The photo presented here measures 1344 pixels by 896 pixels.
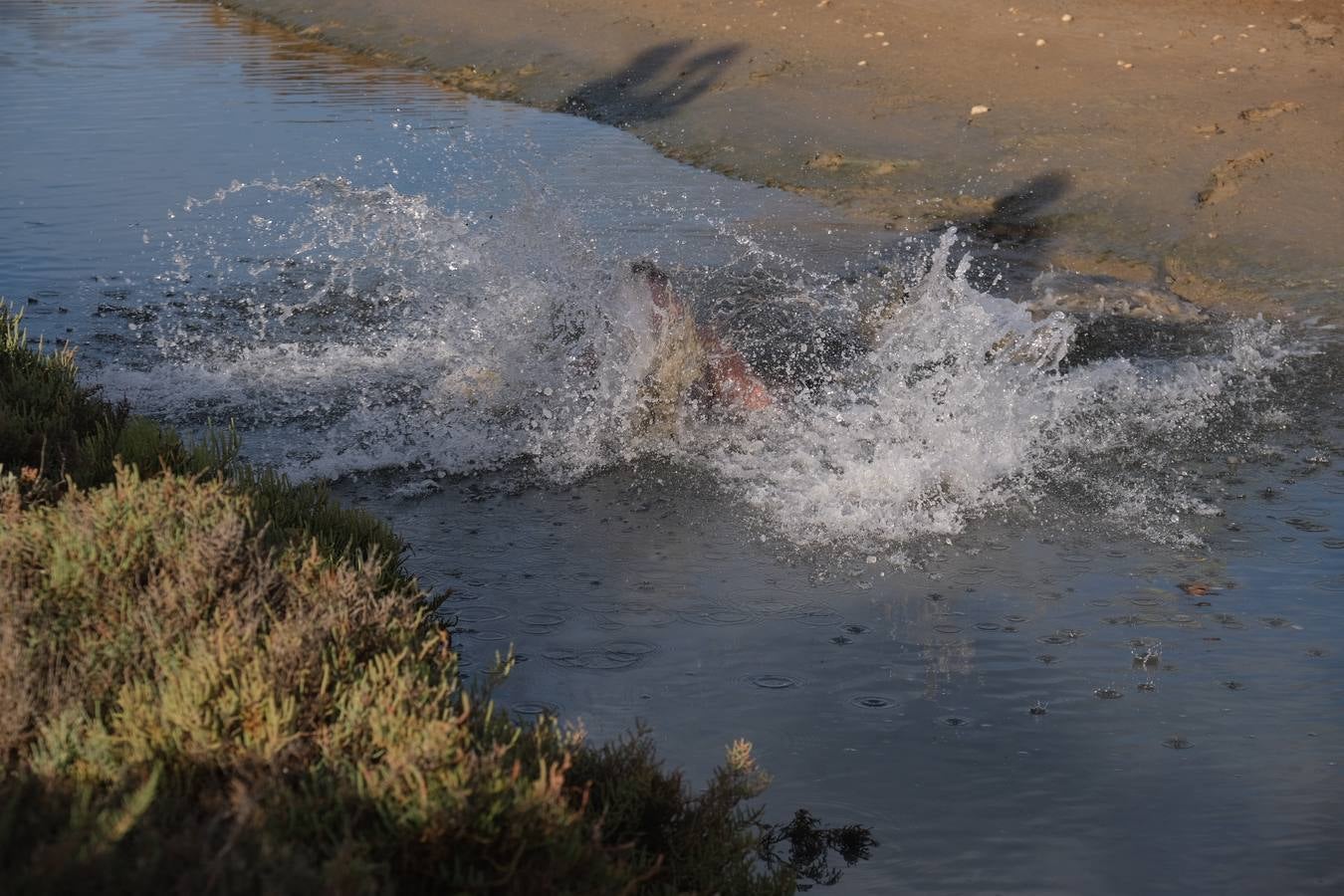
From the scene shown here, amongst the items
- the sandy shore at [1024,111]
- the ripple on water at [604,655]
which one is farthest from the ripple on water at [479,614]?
the sandy shore at [1024,111]

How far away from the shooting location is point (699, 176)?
14.0 m

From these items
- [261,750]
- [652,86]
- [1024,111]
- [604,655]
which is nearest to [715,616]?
[604,655]

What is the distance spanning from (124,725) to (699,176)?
37.0 feet

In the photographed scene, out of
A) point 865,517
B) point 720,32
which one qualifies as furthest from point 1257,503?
point 720,32

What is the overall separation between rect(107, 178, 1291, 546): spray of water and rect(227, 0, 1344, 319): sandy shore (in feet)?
5.82

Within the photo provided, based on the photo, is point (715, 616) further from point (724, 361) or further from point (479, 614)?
point (724, 361)

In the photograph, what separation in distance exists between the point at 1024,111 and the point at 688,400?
7.20m

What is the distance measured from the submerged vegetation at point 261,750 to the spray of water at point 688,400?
2.98 m

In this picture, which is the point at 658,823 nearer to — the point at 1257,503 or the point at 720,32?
the point at 1257,503

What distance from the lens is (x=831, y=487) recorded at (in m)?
7.03

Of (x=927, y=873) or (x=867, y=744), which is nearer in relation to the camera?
(x=927, y=873)

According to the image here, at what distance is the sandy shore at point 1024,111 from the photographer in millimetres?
11203

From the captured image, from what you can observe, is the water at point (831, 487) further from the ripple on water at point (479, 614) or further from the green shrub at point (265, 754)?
the green shrub at point (265, 754)

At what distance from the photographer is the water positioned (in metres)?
4.74
